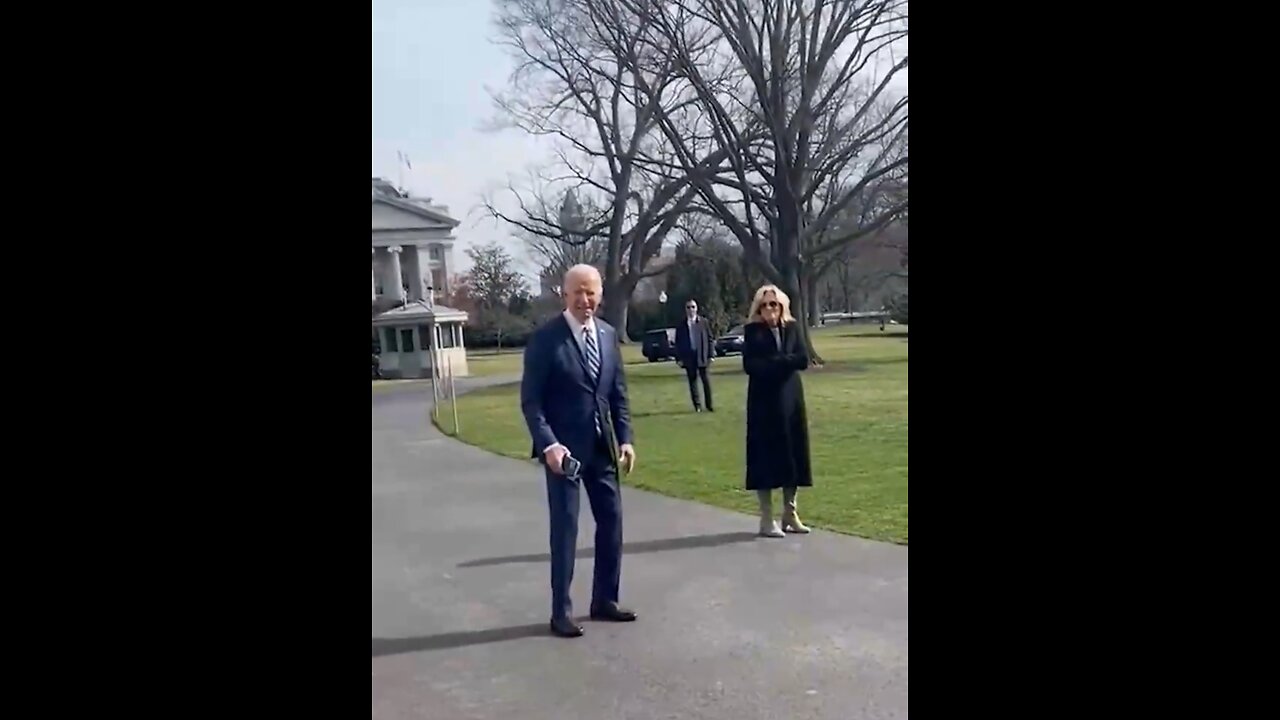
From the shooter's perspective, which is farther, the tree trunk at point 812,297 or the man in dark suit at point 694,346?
the tree trunk at point 812,297

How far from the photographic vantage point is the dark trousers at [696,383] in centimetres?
280

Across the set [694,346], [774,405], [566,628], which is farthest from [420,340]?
[774,405]

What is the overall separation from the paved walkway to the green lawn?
5 centimetres

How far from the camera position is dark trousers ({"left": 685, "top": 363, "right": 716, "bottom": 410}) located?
280cm

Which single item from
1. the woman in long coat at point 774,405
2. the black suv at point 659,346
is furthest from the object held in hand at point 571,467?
the woman in long coat at point 774,405

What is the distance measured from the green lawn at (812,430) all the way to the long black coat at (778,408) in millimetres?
33

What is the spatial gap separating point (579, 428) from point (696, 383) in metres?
0.36

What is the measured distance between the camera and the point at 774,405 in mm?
2918

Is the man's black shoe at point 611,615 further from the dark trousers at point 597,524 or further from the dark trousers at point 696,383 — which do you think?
the dark trousers at point 696,383
